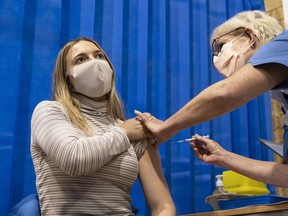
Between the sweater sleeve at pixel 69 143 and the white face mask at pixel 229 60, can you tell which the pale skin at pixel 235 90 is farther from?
the white face mask at pixel 229 60

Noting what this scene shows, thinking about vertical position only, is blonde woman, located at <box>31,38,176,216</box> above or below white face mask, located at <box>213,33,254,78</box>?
below

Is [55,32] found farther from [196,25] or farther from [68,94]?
A: [196,25]

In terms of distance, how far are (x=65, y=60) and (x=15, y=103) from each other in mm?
325

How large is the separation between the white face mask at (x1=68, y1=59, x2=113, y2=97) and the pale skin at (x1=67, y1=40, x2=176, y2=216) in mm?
34

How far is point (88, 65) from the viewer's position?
1444mm

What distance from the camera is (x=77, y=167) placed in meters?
1.15

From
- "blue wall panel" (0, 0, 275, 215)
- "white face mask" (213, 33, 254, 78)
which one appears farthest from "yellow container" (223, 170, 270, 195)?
"white face mask" (213, 33, 254, 78)

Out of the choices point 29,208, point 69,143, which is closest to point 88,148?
point 69,143

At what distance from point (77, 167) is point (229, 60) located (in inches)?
32.0

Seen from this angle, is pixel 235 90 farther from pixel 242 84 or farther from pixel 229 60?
pixel 229 60

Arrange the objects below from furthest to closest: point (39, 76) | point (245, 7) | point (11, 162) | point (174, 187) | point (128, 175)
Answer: point (245, 7), point (174, 187), point (39, 76), point (11, 162), point (128, 175)

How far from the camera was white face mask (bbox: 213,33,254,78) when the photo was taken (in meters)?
1.58

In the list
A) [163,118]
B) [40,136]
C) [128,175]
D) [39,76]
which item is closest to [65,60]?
[39,76]

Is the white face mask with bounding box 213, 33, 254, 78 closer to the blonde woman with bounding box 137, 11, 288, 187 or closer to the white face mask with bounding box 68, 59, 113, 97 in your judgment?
the blonde woman with bounding box 137, 11, 288, 187
